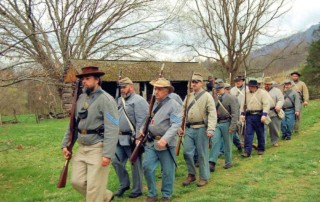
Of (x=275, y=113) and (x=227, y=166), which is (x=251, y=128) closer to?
(x=227, y=166)

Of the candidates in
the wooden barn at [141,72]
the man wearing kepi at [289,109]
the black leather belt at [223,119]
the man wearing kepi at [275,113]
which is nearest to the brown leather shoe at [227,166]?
the black leather belt at [223,119]

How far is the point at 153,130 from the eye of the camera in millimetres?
6613

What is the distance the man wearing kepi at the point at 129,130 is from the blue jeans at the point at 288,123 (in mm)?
7500

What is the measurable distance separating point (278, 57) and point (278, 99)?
25.9 m

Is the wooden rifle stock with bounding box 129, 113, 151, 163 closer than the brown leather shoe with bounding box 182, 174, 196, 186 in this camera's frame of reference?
Yes

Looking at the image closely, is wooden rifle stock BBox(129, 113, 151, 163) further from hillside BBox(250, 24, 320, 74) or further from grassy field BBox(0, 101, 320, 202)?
hillside BBox(250, 24, 320, 74)

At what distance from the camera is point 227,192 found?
7.11 meters

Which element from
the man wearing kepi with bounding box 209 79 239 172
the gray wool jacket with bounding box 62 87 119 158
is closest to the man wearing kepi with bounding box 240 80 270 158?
the man wearing kepi with bounding box 209 79 239 172

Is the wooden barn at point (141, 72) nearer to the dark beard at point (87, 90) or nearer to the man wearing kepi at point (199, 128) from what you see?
the man wearing kepi at point (199, 128)

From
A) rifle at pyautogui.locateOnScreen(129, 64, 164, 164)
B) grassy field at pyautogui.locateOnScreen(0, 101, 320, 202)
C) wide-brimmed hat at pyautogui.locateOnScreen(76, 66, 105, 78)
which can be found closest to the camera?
wide-brimmed hat at pyautogui.locateOnScreen(76, 66, 105, 78)

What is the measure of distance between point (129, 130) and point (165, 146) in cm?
98

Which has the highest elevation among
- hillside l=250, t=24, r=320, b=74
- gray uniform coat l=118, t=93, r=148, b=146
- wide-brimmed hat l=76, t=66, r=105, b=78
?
hillside l=250, t=24, r=320, b=74

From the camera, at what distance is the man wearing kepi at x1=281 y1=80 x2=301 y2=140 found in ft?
43.3

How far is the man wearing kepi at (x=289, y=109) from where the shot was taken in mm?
13211
